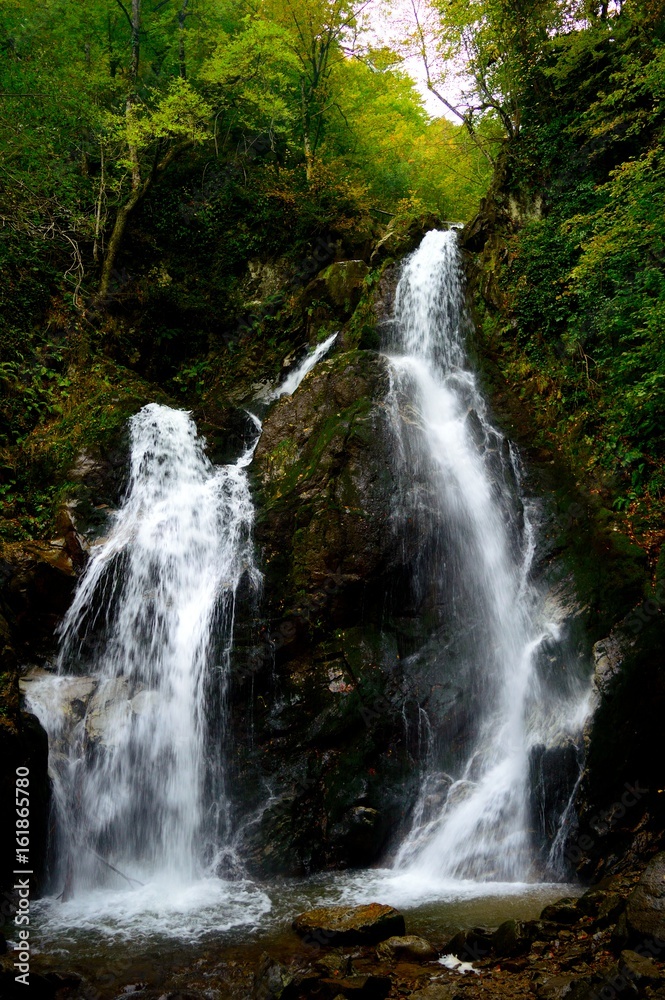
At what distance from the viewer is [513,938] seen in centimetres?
430

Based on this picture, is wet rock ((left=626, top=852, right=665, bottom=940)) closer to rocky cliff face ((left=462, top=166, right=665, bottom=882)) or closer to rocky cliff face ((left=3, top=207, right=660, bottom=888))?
rocky cliff face ((left=462, top=166, right=665, bottom=882))

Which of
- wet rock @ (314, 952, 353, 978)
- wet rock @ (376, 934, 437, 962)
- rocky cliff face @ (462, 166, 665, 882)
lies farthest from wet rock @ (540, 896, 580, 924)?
wet rock @ (314, 952, 353, 978)

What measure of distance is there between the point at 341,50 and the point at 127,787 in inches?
744

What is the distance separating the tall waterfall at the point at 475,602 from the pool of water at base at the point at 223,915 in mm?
522

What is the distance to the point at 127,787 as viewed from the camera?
6.97 meters

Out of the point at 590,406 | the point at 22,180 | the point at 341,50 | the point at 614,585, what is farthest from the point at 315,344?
the point at 341,50

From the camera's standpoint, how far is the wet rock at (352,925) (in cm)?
476

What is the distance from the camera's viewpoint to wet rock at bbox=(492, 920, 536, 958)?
427 cm

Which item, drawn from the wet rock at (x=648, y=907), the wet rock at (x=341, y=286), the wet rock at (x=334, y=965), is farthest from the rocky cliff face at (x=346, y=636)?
the wet rock at (x=341, y=286)

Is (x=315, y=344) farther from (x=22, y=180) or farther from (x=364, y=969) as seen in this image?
(x=364, y=969)

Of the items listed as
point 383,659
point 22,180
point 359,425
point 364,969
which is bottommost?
point 364,969

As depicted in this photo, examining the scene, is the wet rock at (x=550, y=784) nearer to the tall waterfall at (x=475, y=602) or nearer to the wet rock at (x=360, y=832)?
the tall waterfall at (x=475, y=602)

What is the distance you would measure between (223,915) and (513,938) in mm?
2770

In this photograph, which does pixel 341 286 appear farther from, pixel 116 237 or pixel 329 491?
pixel 329 491
